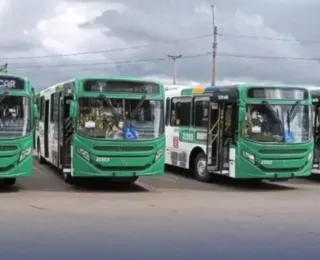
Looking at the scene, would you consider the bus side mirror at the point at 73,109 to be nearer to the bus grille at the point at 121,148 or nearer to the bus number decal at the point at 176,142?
the bus grille at the point at 121,148

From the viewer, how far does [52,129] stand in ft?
59.6

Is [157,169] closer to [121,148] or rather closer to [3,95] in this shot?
[121,148]

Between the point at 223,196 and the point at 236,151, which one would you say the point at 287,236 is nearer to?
the point at 223,196

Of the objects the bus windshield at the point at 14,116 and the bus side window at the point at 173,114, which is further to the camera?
the bus side window at the point at 173,114

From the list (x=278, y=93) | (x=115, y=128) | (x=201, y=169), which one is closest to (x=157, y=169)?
(x=115, y=128)

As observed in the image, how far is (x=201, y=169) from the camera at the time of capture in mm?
18203

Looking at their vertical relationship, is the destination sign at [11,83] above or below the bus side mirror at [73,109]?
above

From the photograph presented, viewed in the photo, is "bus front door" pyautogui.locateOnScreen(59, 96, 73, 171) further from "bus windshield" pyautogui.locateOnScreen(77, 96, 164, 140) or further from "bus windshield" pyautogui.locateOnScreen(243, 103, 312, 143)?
"bus windshield" pyautogui.locateOnScreen(243, 103, 312, 143)

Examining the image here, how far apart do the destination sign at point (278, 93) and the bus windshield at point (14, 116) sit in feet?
19.3

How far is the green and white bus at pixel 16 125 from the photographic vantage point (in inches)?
546

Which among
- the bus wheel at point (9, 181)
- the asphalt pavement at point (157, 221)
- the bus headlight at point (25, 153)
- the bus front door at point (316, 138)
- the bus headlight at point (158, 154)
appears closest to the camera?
the asphalt pavement at point (157, 221)

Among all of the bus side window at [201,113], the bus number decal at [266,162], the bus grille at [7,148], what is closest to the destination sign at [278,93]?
the bus number decal at [266,162]

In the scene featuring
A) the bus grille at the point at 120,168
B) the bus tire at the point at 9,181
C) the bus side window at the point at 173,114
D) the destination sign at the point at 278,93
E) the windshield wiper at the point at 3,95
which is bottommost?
the bus tire at the point at 9,181

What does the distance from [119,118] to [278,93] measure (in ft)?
14.7
